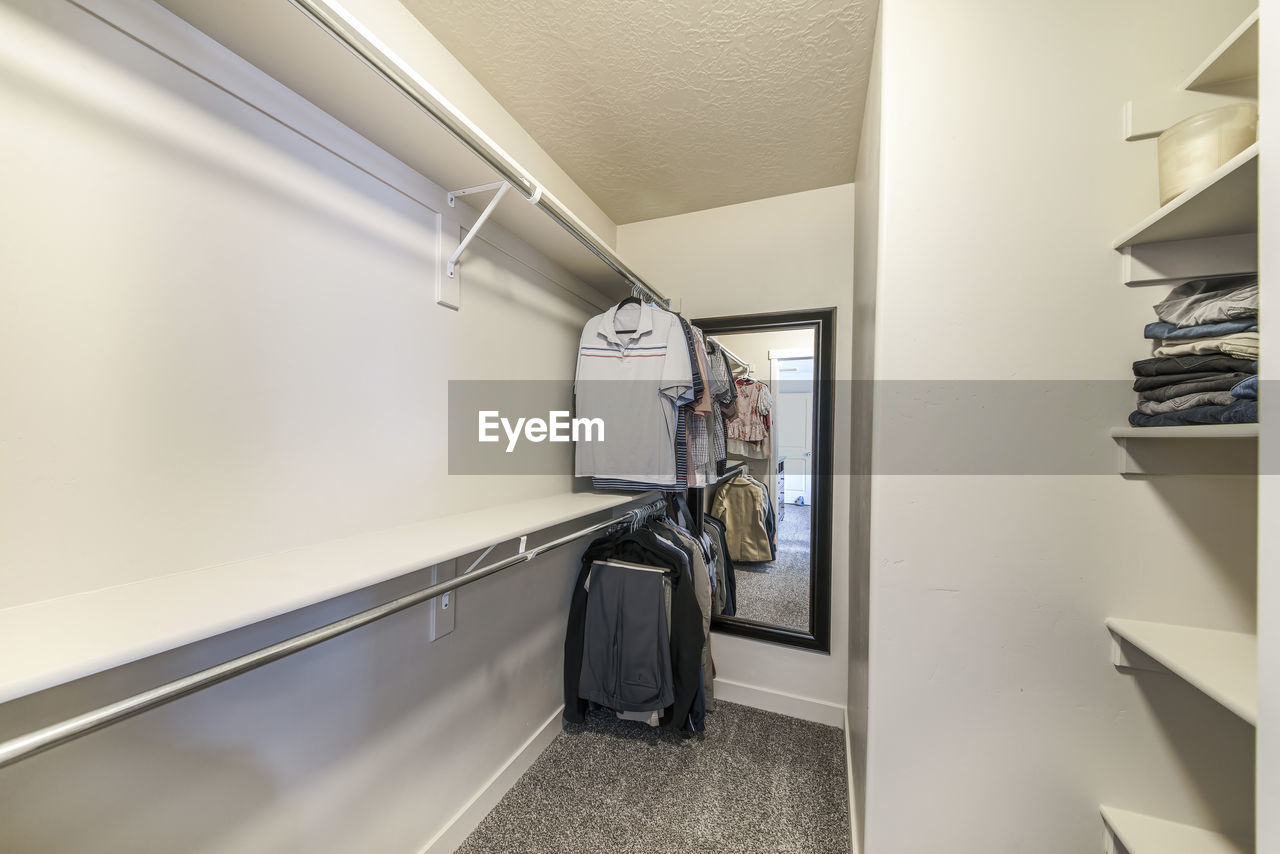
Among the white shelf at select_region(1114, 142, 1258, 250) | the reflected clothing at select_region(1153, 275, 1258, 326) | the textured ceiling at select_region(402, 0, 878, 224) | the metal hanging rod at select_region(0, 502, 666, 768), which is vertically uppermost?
the textured ceiling at select_region(402, 0, 878, 224)

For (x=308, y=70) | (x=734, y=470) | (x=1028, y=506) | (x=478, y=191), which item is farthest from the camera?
(x=734, y=470)

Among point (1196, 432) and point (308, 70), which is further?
point (308, 70)

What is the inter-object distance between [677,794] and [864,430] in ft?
4.80

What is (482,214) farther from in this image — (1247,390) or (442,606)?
(1247,390)

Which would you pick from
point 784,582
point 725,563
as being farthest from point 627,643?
point 784,582

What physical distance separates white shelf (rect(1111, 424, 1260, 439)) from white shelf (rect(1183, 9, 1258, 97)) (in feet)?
2.24

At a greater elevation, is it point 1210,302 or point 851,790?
point 1210,302

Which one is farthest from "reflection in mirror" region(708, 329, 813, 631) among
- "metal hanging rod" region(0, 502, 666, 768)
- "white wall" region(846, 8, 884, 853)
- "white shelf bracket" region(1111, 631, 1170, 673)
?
"metal hanging rod" region(0, 502, 666, 768)

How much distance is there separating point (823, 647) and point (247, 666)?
2157 millimetres

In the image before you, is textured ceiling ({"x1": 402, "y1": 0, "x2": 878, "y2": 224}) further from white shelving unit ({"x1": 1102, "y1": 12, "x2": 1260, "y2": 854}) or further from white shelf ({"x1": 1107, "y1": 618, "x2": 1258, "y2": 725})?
white shelf ({"x1": 1107, "y1": 618, "x2": 1258, "y2": 725})

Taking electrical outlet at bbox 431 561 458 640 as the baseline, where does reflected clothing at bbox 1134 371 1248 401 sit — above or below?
above

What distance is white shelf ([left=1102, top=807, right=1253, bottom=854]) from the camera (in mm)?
905

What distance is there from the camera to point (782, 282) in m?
2.23

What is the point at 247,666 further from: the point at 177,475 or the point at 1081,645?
the point at 1081,645
